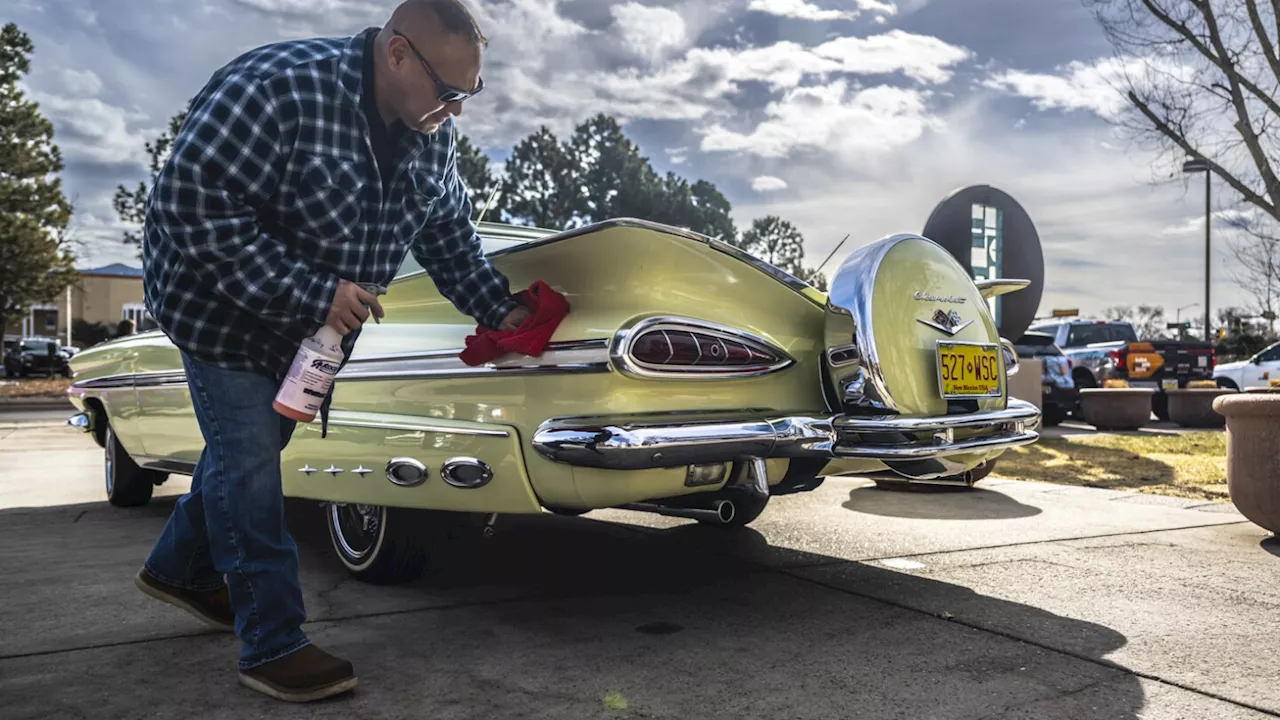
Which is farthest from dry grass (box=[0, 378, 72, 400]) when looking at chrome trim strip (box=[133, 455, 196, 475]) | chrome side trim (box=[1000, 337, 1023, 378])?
chrome side trim (box=[1000, 337, 1023, 378])

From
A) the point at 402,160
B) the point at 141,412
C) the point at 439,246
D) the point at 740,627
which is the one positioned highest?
the point at 402,160

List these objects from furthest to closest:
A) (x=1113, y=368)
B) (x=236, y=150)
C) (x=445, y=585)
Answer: (x=1113, y=368)
(x=445, y=585)
(x=236, y=150)

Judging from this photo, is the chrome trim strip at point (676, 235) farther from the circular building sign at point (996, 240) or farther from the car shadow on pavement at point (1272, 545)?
the circular building sign at point (996, 240)

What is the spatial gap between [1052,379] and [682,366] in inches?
457

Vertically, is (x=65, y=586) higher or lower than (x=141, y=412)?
lower

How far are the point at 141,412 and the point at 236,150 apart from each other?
2.96 meters

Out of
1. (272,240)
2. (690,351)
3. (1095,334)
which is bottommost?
(690,351)

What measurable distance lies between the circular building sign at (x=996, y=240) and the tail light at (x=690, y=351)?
671 centimetres

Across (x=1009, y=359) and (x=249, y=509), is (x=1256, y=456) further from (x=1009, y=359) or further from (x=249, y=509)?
(x=249, y=509)

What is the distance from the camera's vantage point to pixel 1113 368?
14977 millimetres

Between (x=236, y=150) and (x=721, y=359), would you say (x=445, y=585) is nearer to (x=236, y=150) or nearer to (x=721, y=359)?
(x=721, y=359)

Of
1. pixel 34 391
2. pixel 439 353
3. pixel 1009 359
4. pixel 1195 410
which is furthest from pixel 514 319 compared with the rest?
pixel 34 391

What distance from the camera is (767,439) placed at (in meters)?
2.80

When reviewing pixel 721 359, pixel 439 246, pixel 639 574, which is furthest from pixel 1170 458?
pixel 439 246
